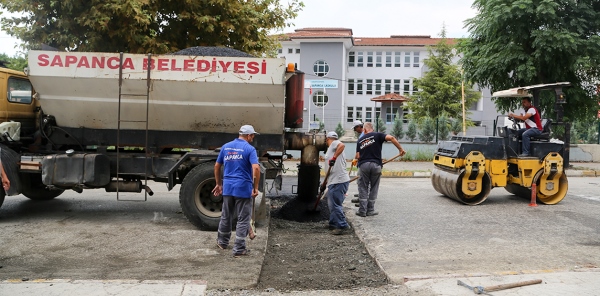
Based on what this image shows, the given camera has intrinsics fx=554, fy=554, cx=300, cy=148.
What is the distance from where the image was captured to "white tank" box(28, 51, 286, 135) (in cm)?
814

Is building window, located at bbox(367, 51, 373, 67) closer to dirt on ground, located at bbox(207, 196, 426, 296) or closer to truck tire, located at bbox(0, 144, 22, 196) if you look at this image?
dirt on ground, located at bbox(207, 196, 426, 296)

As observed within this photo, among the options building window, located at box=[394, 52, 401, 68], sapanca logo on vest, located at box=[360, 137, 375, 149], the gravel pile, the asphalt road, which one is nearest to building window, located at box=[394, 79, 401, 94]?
building window, located at box=[394, 52, 401, 68]

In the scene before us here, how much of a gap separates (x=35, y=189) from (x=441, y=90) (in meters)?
31.7

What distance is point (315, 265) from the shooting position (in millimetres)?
6633

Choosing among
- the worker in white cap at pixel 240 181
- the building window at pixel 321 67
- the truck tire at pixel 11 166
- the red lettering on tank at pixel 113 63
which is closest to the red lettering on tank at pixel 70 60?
the red lettering on tank at pixel 113 63

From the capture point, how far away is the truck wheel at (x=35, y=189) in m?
9.08

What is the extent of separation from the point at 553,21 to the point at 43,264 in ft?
55.3

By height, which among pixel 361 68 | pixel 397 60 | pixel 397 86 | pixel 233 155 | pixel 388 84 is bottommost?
pixel 233 155

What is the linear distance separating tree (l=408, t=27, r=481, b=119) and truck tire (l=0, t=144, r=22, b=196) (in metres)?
31.9

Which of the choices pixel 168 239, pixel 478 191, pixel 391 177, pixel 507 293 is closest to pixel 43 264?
pixel 168 239

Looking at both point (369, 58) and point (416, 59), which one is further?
point (369, 58)

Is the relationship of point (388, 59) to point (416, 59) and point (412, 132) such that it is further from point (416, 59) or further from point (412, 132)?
point (412, 132)

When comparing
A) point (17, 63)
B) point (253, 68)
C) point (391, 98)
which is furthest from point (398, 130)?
point (17, 63)

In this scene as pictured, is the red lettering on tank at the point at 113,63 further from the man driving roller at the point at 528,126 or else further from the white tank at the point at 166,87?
Answer: the man driving roller at the point at 528,126
